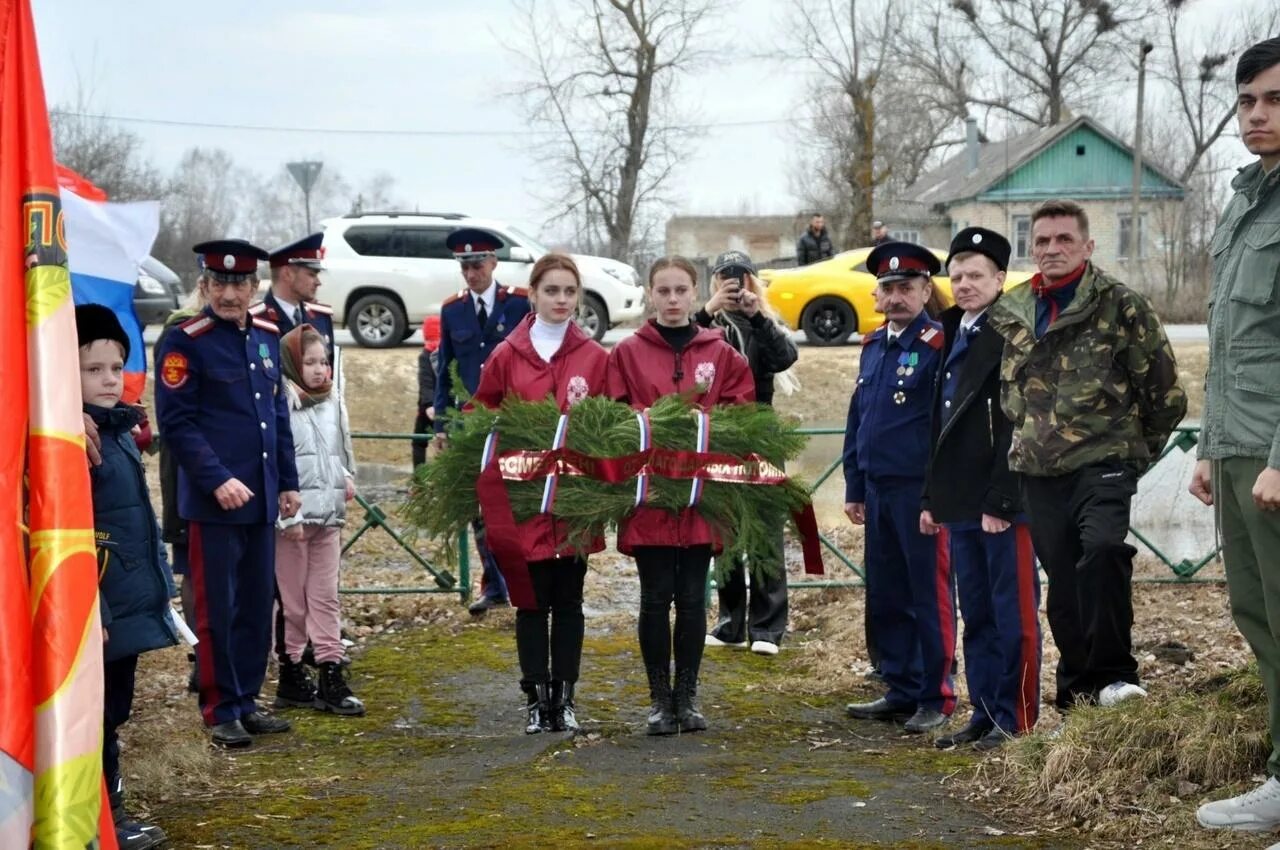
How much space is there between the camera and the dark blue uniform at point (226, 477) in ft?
20.0

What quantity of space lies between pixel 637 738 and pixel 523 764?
66cm

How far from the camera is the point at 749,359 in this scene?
7.49 meters

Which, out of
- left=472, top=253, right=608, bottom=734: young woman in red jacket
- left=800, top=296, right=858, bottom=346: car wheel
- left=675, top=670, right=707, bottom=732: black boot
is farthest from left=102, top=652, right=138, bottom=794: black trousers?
left=800, top=296, right=858, bottom=346: car wheel

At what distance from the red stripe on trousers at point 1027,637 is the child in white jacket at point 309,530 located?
9.47ft

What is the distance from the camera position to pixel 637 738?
5.91 metres

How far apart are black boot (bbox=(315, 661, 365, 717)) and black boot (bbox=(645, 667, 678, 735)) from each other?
1.37m

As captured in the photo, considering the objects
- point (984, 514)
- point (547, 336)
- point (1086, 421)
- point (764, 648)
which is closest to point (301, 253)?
point (547, 336)

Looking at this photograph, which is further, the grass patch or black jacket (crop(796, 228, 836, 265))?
black jacket (crop(796, 228, 836, 265))

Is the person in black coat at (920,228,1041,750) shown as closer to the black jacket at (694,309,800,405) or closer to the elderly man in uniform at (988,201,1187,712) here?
the elderly man in uniform at (988,201,1187,712)

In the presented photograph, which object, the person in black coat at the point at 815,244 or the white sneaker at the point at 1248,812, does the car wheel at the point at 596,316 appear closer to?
the person in black coat at the point at 815,244

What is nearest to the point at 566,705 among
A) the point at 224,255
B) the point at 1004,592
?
the point at 1004,592

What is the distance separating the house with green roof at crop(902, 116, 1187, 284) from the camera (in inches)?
1987

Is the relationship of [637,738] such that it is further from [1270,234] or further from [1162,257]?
[1162,257]

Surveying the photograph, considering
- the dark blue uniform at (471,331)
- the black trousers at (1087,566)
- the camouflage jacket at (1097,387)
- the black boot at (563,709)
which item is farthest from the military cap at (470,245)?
the black trousers at (1087,566)
